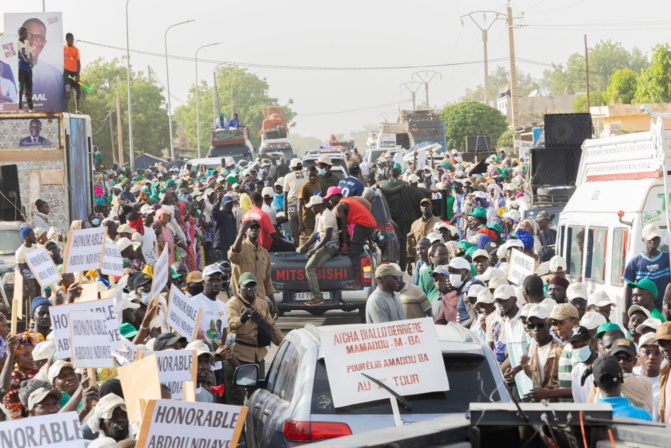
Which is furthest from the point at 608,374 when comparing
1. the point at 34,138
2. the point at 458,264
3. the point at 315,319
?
the point at 34,138

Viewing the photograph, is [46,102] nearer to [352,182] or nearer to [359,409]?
[352,182]

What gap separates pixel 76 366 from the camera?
27.5 feet

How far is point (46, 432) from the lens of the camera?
565cm


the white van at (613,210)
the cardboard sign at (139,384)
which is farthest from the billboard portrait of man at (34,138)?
the cardboard sign at (139,384)

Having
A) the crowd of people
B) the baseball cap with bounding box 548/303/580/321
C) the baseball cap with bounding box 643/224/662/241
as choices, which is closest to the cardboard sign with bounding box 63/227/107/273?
the crowd of people

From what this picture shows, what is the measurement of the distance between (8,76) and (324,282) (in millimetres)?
11899

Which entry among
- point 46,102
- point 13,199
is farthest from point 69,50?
point 13,199

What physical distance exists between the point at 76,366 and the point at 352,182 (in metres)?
11.8

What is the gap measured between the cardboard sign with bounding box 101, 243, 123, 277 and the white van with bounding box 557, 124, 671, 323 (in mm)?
4262

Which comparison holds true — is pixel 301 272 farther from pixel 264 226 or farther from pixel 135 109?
pixel 135 109

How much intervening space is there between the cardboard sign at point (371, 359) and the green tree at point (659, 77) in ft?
170

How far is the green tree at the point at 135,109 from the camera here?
94.1 meters

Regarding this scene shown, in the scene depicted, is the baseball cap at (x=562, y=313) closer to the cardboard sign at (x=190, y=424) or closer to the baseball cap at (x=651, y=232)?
the baseball cap at (x=651, y=232)

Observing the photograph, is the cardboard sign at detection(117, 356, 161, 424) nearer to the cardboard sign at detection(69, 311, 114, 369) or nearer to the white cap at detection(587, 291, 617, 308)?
the cardboard sign at detection(69, 311, 114, 369)
